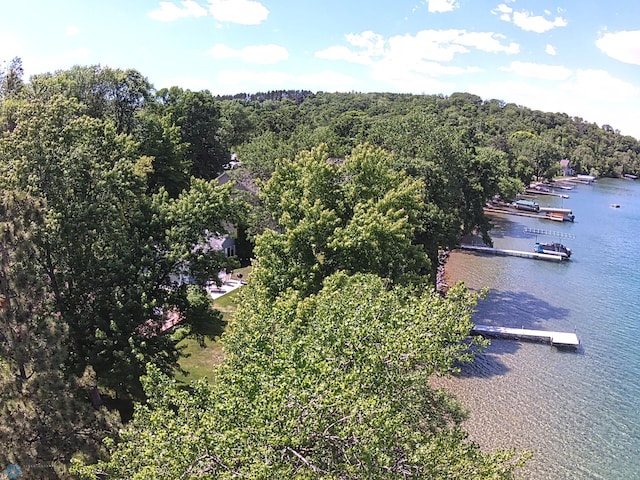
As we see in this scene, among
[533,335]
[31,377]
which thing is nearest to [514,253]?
[533,335]

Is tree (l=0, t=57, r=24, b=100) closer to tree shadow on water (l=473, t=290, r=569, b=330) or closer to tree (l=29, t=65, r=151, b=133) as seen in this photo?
tree (l=29, t=65, r=151, b=133)

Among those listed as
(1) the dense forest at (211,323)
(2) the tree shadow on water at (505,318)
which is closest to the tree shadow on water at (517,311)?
(2) the tree shadow on water at (505,318)

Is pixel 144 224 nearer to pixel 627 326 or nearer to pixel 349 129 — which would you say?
pixel 627 326

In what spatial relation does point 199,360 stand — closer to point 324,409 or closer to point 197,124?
point 324,409

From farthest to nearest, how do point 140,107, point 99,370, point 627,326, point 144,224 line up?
point 140,107
point 627,326
point 144,224
point 99,370

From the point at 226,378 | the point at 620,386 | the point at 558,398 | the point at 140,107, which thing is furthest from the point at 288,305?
the point at 140,107

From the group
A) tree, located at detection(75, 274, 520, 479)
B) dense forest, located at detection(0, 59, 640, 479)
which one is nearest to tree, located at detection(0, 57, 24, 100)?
dense forest, located at detection(0, 59, 640, 479)
